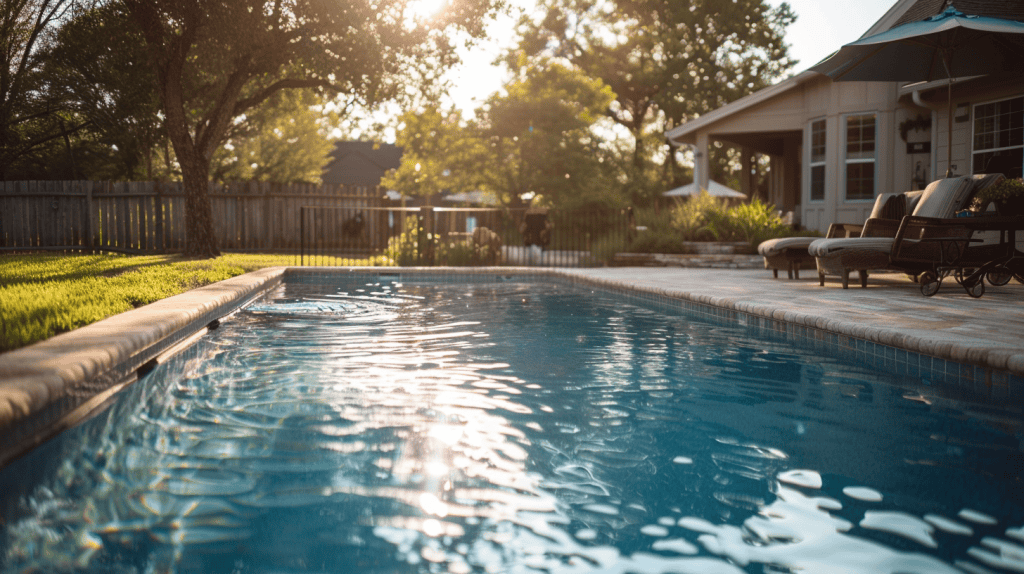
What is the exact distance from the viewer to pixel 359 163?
144ft

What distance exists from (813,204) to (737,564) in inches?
508

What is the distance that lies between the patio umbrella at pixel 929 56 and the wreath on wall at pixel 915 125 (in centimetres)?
365

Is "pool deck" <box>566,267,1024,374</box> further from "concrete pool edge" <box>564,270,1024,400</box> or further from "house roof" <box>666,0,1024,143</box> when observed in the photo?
"house roof" <box>666,0,1024,143</box>

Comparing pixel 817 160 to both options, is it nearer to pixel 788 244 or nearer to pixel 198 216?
pixel 788 244

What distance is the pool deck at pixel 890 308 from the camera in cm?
374

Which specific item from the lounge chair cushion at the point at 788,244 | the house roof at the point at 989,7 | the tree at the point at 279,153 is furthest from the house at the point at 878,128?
the tree at the point at 279,153

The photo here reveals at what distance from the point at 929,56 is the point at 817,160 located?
5.00m

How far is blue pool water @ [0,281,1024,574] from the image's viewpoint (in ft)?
6.40

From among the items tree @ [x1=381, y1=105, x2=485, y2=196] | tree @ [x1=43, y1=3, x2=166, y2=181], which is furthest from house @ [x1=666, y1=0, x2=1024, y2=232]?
tree @ [x1=43, y1=3, x2=166, y2=181]

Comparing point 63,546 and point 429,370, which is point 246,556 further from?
point 429,370

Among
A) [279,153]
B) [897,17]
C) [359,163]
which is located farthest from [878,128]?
[359,163]

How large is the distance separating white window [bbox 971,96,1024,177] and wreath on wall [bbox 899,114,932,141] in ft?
4.26

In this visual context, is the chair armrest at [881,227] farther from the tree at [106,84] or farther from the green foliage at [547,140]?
the green foliage at [547,140]

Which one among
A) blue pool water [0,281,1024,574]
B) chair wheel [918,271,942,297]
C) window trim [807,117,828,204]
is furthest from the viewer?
window trim [807,117,828,204]
